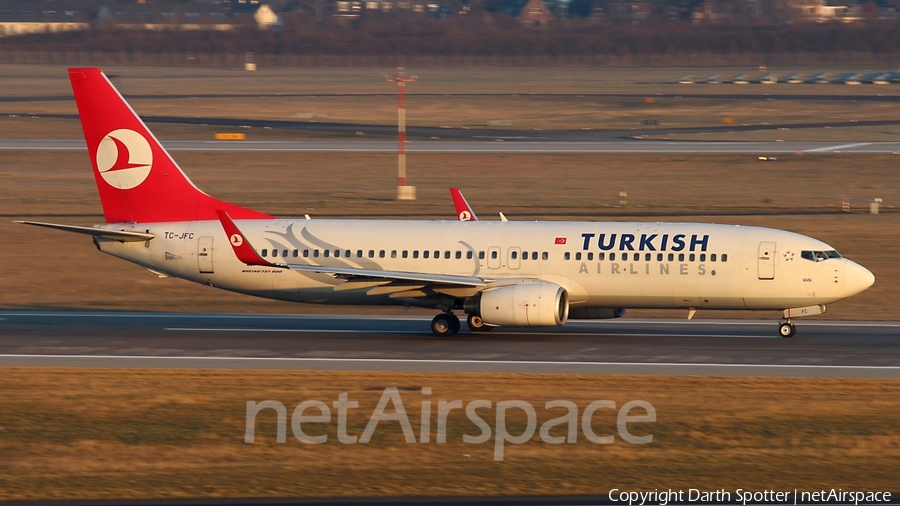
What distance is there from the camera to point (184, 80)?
Answer: 151875mm

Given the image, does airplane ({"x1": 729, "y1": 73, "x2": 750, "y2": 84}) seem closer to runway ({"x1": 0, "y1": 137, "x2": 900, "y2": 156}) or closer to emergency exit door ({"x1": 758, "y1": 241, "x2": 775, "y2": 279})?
runway ({"x1": 0, "y1": 137, "x2": 900, "y2": 156})

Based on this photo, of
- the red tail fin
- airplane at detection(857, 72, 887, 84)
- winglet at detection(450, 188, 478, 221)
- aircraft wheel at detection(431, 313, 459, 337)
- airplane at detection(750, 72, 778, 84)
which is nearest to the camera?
aircraft wheel at detection(431, 313, 459, 337)

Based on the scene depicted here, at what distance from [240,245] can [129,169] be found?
5.66 meters

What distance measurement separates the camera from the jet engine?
34.0 m

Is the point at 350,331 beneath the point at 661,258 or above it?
beneath

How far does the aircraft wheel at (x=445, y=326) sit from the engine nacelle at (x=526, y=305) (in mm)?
1476

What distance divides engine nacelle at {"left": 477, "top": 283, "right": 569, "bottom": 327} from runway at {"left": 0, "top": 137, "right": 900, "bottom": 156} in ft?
→ 152

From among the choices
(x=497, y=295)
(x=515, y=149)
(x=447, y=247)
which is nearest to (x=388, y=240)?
(x=447, y=247)

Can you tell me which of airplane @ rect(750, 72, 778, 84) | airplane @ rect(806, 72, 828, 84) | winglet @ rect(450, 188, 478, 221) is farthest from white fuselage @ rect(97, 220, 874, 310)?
airplane @ rect(806, 72, 828, 84)

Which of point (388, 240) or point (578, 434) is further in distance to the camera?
point (388, 240)

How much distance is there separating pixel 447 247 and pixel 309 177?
3631 centimetres

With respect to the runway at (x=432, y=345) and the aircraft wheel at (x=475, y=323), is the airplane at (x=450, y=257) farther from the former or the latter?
the runway at (x=432, y=345)

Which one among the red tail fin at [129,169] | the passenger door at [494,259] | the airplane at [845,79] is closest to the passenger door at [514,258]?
the passenger door at [494,259]

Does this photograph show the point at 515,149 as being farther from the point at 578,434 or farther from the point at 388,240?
the point at 578,434
